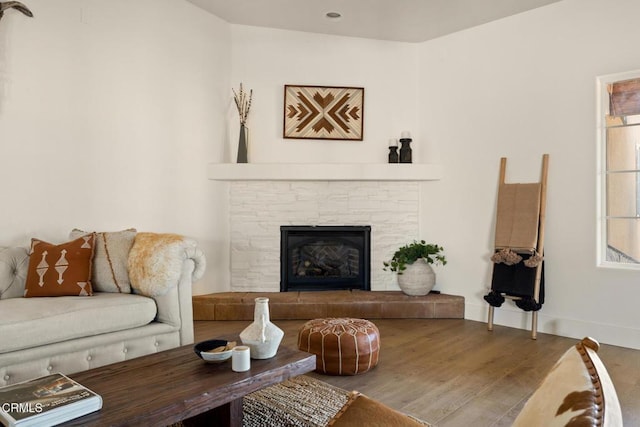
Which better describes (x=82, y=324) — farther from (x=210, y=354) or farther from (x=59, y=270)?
(x=210, y=354)

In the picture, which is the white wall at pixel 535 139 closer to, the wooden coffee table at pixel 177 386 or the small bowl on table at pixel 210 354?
the wooden coffee table at pixel 177 386

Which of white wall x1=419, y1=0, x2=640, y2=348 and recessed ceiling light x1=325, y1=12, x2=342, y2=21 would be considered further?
recessed ceiling light x1=325, y1=12, x2=342, y2=21

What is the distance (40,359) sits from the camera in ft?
7.56

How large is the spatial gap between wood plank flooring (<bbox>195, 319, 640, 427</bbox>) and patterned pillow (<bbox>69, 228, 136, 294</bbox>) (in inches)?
A: 35.9

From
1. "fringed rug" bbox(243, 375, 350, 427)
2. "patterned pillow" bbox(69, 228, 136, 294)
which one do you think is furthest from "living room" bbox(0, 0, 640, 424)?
"fringed rug" bbox(243, 375, 350, 427)

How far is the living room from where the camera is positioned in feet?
10.6

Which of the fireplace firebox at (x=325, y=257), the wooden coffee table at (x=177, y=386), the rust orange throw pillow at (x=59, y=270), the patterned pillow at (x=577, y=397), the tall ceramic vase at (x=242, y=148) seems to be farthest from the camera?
the fireplace firebox at (x=325, y=257)

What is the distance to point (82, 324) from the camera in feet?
7.95

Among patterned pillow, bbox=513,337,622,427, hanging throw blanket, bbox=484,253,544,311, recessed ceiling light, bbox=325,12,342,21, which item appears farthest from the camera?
recessed ceiling light, bbox=325,12,342,21

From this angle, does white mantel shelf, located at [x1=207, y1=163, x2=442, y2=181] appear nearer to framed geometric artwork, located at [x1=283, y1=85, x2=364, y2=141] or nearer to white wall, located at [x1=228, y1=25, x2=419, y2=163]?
white wall, located at [x1=228, y1=25, x2=419, y2=163]

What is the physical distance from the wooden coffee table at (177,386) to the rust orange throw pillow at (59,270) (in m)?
1.16

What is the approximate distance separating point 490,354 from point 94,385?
2.65 m

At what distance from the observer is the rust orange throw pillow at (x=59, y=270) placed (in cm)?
270

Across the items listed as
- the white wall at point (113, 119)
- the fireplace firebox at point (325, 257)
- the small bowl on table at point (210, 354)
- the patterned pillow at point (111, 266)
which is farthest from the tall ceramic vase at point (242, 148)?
the small bowl on table at point (210, 354)
